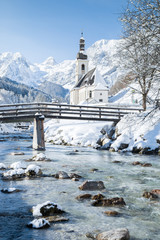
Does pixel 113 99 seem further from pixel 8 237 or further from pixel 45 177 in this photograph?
pixel 8 237

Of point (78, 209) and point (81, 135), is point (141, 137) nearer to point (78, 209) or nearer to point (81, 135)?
point (81, 135)

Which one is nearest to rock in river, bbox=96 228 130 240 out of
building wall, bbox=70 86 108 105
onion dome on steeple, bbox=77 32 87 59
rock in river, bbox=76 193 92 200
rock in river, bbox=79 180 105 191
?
rock in river, bbox=76 193 92 200

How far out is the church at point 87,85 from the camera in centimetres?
6456

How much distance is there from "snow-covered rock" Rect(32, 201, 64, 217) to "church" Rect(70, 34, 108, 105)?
5073 centimetres

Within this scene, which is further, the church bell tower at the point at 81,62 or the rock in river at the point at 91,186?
the church bell tower at the point at 81,62

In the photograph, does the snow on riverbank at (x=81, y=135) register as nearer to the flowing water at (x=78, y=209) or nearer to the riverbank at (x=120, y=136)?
the riverbank at (x=120, y=136)

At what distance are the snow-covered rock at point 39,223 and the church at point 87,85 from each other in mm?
51478

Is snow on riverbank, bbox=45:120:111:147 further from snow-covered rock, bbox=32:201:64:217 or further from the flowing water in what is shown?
snow-covered rock, bbox=32:201:64:217

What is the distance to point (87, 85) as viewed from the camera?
227ft

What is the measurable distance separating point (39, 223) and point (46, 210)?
71cm

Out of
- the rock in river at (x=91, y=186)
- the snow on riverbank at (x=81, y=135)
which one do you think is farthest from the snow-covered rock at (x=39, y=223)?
the snow on riverbank at (x=81, y=135)

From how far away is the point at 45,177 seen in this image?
35.3 ft

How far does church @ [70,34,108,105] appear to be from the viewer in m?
64.6

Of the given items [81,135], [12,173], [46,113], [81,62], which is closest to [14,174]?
[12,173]
